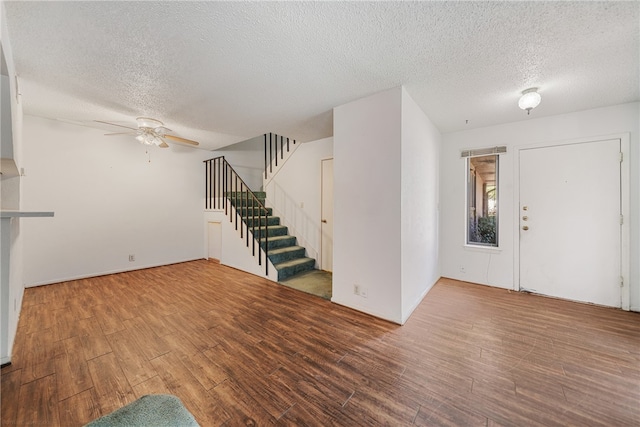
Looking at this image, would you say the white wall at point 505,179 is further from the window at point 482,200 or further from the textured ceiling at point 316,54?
the textured ceiling at point 316,54

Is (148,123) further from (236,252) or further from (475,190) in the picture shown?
(475,190)

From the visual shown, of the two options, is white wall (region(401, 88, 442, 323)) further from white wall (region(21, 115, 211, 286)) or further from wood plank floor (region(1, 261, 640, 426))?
white wall (region(21, 115, 211, 286))

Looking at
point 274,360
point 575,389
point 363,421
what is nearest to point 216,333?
point 274,360

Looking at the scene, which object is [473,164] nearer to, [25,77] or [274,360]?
[274,360]

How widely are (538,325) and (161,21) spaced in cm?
455

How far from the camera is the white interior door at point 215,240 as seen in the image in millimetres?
5352

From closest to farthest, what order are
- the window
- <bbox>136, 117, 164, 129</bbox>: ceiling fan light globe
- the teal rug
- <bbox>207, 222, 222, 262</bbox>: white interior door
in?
the teal rug < <bbox>136, 117, 164, 129</bbox>: ceiling fan light globe < the window < <bbox>207, 222, 222, 262</bbox>: white interior door

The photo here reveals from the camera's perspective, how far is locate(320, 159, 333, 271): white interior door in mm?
4469

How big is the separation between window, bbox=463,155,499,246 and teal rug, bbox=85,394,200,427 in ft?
14.5

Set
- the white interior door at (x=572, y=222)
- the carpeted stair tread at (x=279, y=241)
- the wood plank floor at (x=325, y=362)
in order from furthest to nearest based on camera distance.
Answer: the carpeted stair tread at (x=279, y=241) < the white interior door at (x=572, y=222) < the wood plank floor at (x=325, y=362)

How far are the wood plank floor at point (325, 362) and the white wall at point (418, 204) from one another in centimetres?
36

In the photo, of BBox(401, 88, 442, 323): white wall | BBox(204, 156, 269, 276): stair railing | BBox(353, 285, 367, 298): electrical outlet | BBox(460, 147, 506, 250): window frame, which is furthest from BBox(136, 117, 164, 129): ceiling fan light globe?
BBox(460, 147, 506, 250): window frame

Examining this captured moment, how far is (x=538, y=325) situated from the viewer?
252 centimetres

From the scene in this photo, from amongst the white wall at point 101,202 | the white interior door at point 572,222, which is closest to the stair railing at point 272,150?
the white wall at point 101,202
